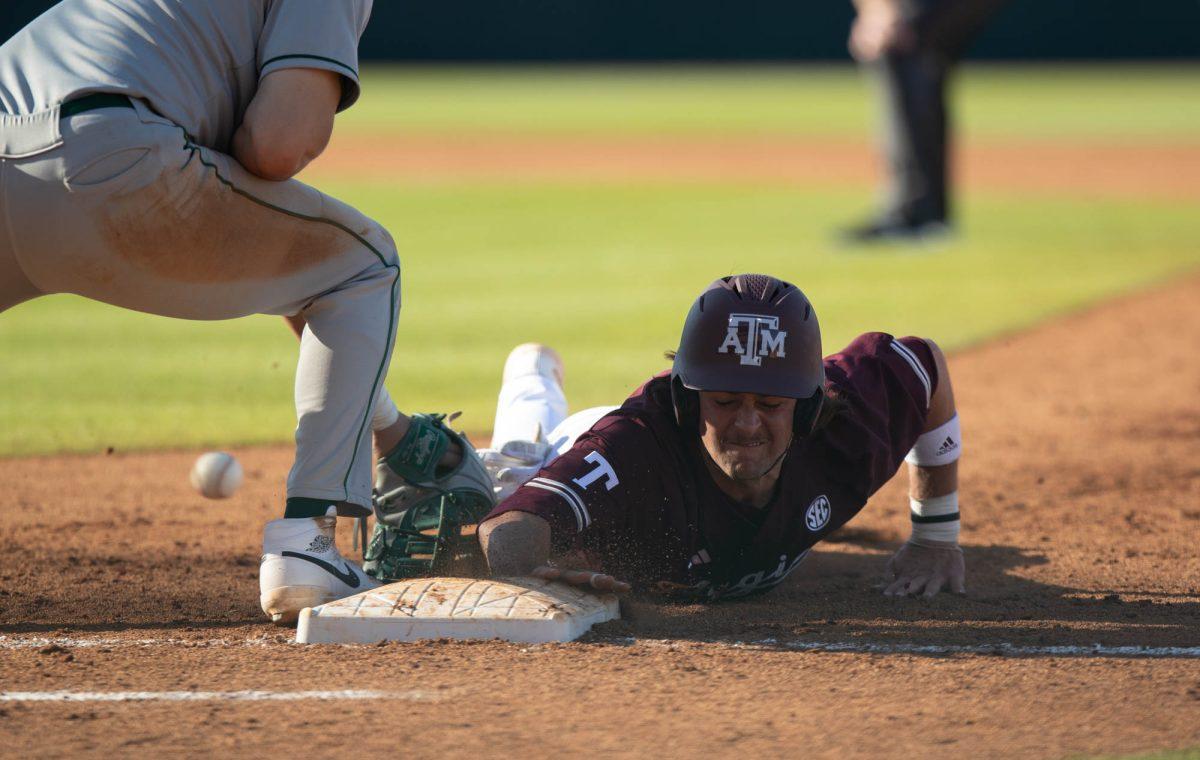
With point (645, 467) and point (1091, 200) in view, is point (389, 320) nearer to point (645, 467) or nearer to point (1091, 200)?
point (645, 467)

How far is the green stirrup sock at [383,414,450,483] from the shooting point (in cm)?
396

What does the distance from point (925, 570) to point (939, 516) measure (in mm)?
154

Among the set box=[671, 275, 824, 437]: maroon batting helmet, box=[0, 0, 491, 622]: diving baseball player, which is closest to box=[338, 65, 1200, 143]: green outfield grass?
box=[671, 275, 824, 437]: maroon batting helmet

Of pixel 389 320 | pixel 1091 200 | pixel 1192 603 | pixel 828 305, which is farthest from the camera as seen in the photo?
pixel 1091 200

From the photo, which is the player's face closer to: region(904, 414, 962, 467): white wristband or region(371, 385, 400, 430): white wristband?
region(904, 414, 962, 467): white wristband

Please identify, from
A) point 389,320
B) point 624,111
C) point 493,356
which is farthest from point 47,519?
point 624,111

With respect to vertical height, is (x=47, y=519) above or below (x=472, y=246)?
below

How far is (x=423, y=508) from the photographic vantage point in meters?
3.94

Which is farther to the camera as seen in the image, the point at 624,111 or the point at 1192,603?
the point at 624,111

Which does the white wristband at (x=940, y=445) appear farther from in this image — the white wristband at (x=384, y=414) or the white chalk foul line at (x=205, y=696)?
the white chalk foul line at (x=205, y=696)

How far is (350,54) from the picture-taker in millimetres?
3047

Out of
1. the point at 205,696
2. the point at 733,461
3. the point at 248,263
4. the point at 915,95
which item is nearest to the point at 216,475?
the point at 248,263

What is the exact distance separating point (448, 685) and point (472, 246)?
10.1 m

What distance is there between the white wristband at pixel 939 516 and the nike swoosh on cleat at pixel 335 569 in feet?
4.96
